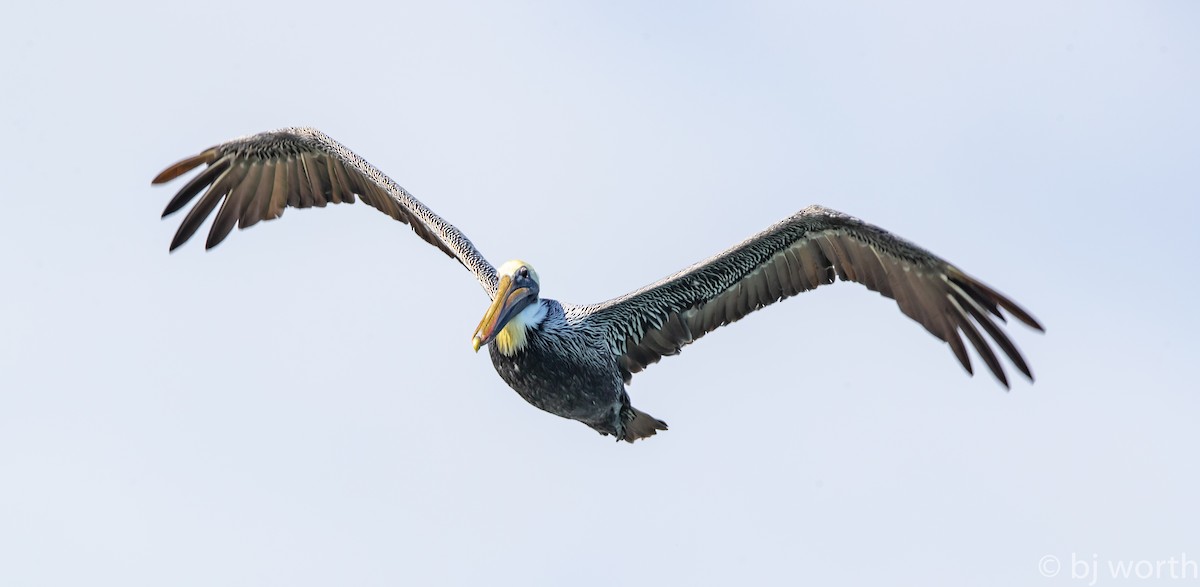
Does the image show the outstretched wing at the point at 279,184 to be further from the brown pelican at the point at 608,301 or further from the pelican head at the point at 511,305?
the pelican head at the point at 511,305

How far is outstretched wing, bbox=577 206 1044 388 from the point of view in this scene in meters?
14.9

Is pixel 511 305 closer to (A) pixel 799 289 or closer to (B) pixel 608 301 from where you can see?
(B) pixel 608 301

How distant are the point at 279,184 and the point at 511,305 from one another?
4131mm

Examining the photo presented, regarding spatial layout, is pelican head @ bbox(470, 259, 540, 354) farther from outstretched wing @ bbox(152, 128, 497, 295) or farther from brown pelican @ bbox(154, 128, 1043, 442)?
outstretched wing @ bbox(152, 128, 497, 295)

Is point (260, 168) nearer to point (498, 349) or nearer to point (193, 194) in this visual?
point (193, 194)

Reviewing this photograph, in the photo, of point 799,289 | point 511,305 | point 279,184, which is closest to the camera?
point 511,305

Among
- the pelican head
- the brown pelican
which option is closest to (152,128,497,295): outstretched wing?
the brown pelican

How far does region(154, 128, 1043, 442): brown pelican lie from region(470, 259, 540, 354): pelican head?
13 mm

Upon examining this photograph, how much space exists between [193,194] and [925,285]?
772 centimetres

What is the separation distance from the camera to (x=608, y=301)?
16516 millimetres

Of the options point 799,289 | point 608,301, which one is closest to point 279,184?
point 608,301

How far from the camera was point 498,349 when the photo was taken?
1544cm

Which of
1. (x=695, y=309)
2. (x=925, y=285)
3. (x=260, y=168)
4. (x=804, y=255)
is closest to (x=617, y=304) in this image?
(x=695, y=309)

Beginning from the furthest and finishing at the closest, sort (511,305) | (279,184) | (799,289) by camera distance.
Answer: (279,184) < (799,289) < (511,305)
